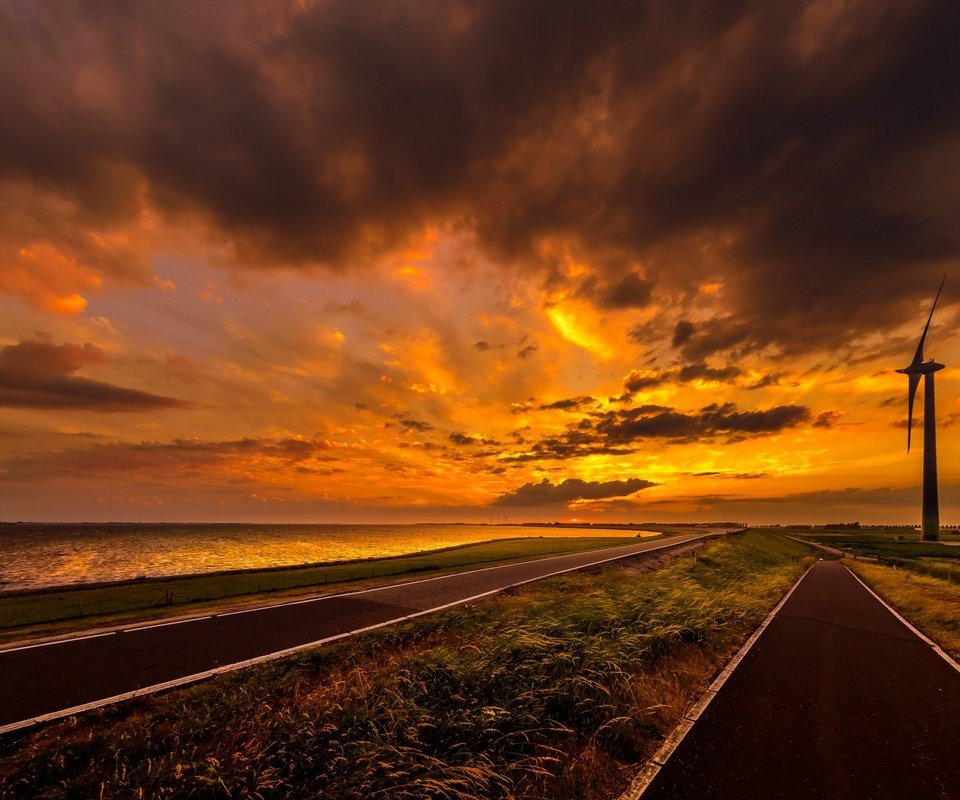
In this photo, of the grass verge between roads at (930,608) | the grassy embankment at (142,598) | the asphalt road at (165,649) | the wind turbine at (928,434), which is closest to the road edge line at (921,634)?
the grass verge between roads at (930,608)

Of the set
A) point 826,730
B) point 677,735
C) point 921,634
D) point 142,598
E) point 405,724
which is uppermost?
point 405,724

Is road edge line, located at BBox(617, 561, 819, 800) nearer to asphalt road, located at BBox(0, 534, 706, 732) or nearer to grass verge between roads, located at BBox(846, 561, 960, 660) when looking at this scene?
grass verge between roads, located at BBox(846, 561, 960, 660)

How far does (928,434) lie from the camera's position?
78438mm

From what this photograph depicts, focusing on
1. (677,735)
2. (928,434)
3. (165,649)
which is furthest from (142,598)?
(928,434)

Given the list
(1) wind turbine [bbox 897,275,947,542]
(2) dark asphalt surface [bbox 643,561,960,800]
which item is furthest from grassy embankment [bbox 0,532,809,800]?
(1) wind turbine [bbox 897,275,947,542]

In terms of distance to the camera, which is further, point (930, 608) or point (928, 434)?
point (928, 434)

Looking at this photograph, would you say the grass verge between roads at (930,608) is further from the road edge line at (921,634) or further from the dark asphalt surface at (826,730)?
the dark asphalt surface at (826,730)

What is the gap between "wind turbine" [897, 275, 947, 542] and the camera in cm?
7150

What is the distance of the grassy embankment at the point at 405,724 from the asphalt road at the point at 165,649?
135 cm

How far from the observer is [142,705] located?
7.22 meters

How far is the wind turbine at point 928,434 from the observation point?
71.5m

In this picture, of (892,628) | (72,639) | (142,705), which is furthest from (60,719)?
(892,628)

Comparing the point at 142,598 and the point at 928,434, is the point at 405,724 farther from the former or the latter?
the point at 928,434

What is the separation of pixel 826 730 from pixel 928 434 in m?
106
